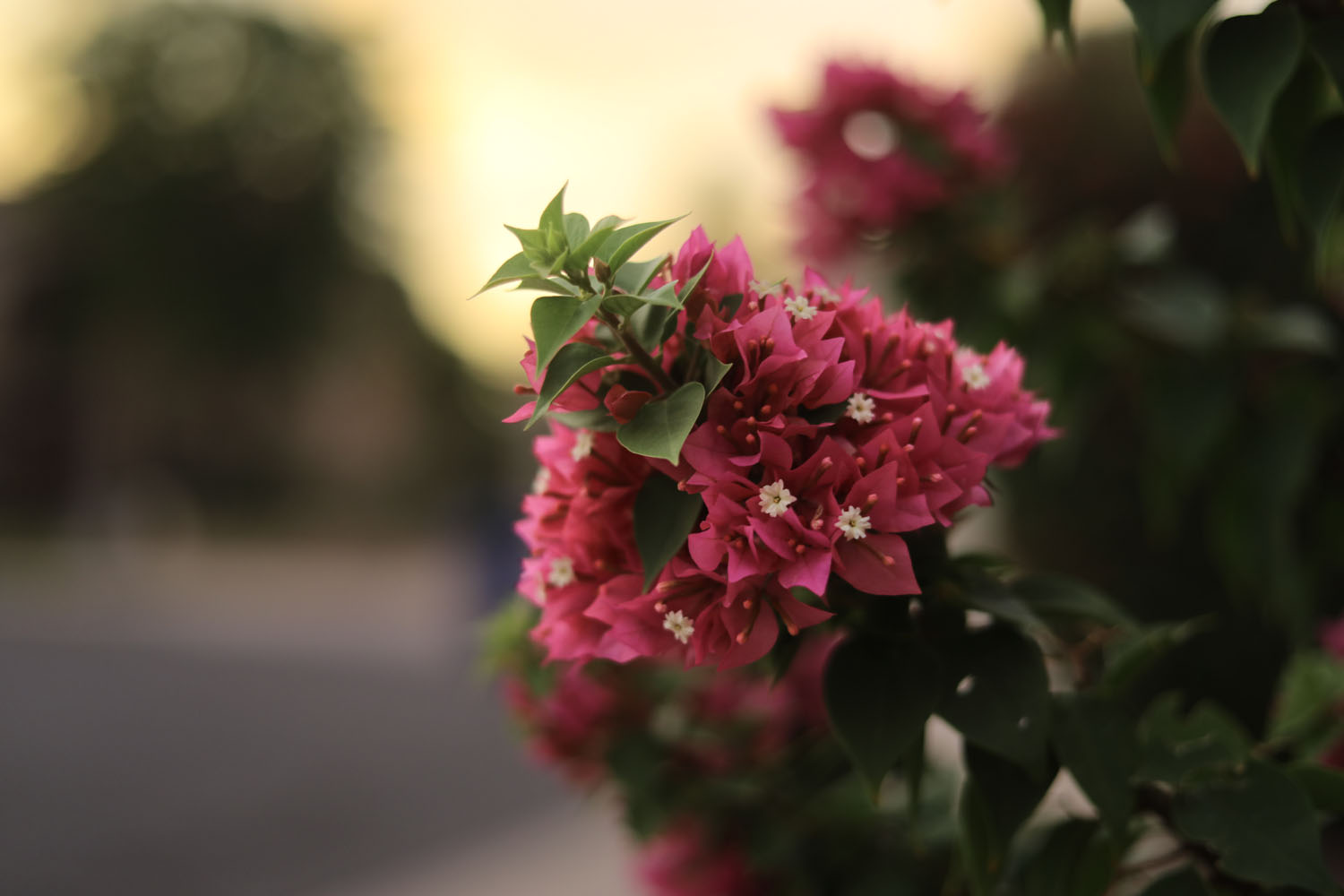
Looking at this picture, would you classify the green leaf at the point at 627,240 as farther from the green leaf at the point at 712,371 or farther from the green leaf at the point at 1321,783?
the green leaf at the point at 1321,783

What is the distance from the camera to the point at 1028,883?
2.77 ft

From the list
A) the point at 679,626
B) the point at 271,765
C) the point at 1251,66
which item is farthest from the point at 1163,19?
the point at 271,765

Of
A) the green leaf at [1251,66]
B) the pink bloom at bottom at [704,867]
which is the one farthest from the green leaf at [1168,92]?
the pink bloom at bottom at [704,867]

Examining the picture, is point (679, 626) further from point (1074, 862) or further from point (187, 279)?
point (187, 279)

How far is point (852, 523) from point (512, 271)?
0.80ft

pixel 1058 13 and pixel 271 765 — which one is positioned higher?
pixel 271 765

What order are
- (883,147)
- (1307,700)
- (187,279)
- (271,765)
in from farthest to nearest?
(187,279) → (271,765) → (883,147) → (1307,700)

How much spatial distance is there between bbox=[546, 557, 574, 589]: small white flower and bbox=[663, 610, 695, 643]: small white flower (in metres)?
0.09

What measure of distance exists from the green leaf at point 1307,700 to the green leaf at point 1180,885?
0.32 metres

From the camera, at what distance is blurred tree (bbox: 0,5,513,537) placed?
1778cm

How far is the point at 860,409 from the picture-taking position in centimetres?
65

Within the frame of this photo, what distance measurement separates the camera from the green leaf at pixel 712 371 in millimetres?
605

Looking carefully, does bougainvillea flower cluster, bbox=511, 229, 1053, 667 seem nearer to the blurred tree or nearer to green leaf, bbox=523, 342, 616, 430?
green leaf, bbox=523, 342, 616, 430

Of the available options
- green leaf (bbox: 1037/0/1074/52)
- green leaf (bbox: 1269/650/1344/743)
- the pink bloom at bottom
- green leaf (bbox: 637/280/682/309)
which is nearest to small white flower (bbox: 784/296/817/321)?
green leaf (bbox: 637/280/682/309)
